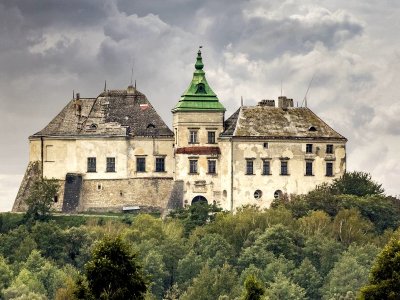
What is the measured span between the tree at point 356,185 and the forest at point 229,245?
0.07 meters

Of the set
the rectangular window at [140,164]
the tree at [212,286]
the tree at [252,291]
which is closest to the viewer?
the tree at [252,291]

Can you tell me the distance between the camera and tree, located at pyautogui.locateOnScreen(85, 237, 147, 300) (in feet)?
319

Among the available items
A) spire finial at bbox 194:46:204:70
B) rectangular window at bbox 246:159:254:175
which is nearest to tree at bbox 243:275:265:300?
rectangular window at bbox 246:159:254:175

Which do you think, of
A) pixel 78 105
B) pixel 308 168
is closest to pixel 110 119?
pixel 78 105

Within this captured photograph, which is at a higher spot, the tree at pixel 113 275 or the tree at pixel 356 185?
the tree at pixel 356 185

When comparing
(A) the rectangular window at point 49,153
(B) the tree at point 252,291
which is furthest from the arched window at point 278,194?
(B) the tree at point 252,291

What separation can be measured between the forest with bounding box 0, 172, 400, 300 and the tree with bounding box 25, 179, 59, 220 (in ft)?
1.24

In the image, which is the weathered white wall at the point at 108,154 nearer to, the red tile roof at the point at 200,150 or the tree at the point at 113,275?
the red tile roof at the point at 200,150

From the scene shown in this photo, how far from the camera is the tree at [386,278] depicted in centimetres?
10081

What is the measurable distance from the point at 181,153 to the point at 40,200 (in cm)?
987

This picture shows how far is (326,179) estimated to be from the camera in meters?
151

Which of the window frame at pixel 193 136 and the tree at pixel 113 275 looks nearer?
the tree at pixel 113 275

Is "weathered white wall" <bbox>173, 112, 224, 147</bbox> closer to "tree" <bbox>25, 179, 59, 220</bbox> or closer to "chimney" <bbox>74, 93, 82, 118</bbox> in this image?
"chimney" <bbox>74, 93, 82, 118</bbox>

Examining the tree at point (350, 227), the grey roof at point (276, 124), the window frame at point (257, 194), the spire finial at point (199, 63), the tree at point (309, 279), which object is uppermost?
the spire finial at point (199, 63)
